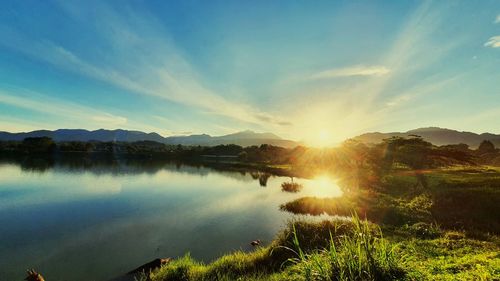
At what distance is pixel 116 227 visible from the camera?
28.8 metres

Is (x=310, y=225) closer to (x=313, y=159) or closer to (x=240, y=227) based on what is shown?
(x=240, y=227)

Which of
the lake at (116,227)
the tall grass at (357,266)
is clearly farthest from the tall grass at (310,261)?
the lake at (116,227)

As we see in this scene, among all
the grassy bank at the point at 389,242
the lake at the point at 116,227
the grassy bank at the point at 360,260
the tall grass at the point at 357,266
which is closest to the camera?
the tall grass at the point at 357,266

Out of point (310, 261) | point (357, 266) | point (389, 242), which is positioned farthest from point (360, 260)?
point (389, 242)

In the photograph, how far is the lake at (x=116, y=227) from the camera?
65.1 feet

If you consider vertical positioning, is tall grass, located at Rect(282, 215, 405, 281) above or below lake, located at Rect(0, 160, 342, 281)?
above

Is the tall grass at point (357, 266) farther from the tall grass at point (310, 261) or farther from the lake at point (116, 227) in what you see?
the lake at point (116, 227)

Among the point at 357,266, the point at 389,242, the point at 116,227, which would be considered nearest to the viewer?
the point at 357,266

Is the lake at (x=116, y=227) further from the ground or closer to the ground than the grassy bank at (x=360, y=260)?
closer to the ground

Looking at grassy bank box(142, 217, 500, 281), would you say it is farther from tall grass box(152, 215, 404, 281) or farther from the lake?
the lake

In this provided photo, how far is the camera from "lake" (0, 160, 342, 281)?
1984 centimetres

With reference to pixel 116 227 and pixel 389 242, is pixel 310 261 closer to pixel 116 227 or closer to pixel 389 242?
pixel 389 242

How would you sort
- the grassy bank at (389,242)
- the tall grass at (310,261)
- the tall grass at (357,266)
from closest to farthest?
the tall grass at (357,266) → the tall grass at (310,261) → the grassy bank at (389,242)

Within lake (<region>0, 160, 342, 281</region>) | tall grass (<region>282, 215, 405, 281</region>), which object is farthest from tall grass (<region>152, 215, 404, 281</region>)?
lake (<region>0, 160, 342, 281</region>)
